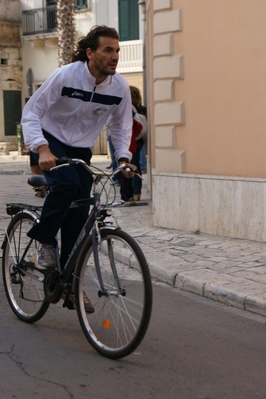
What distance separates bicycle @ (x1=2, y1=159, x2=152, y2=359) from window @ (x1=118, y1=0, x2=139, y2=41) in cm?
2558

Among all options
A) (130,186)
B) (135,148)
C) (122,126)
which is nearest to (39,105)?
(122,126)

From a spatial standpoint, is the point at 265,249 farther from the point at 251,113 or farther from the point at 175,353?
the point at 175,353

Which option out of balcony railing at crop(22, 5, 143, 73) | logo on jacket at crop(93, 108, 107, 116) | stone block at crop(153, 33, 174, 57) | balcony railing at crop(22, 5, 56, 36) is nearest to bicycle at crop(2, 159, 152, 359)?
logo on jacket at crop(93, 108, 107, 116)

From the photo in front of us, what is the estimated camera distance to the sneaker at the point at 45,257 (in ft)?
17.9

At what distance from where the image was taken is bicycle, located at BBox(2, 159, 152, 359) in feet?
15.2

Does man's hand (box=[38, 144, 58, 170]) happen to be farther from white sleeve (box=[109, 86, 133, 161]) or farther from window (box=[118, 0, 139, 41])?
window (box=[118, 0, 139, 41])

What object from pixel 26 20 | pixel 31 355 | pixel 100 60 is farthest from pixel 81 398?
pixel 26 20

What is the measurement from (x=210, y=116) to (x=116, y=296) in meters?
5.29

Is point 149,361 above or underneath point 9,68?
underneath

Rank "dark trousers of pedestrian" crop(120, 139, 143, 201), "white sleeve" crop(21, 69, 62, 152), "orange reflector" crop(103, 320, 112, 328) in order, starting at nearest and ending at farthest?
"orange reflector" crop(103, 320, 112, 328) → "white sleeve" crop(21, 69, 62, 152) → "dark trousers of pedestrian" crop(120, 139, 143, 201)

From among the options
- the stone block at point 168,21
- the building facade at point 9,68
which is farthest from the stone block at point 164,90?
the building facade at point 9,68

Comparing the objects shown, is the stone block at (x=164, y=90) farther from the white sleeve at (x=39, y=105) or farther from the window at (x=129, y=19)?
the window at (x=129, y=19)

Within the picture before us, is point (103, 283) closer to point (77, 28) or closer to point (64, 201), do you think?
point (64, 201)

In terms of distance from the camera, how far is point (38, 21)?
3538 cm
